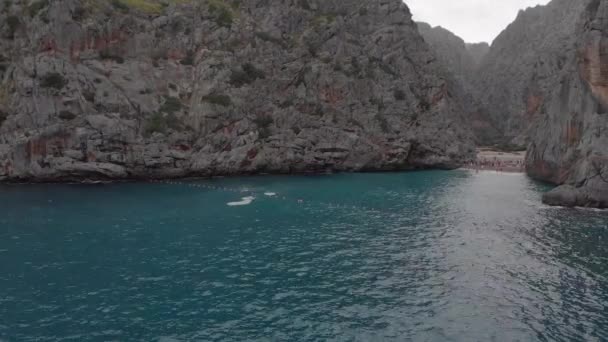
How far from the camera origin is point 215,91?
10131cm

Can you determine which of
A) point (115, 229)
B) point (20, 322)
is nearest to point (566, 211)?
point (115, 229)

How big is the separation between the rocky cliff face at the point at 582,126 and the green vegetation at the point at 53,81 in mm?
94709

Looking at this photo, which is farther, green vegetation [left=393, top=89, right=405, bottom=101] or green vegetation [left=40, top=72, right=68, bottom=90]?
green vegetation [left=393, top=89, right=405, bottom=101]

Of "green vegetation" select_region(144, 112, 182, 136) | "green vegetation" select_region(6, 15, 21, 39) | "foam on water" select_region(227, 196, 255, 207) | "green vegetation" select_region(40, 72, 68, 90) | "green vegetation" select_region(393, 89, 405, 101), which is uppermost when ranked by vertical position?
"green vegetation" select_region(6, 15, 21, 39)

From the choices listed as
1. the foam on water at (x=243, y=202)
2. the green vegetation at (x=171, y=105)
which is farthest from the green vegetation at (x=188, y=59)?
the foam on water at (x=243, y=202)

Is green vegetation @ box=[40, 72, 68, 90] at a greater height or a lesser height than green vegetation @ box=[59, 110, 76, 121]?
greater

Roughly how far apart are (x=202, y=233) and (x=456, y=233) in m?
28.7

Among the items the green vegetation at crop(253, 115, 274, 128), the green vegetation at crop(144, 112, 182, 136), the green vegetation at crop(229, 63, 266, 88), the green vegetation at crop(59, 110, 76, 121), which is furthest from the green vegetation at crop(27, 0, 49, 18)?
the green vegetation at crop(253, 115, 274, 128)

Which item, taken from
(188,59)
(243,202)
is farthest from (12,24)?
(243,202)

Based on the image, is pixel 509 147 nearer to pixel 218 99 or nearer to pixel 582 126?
pixel 582 126

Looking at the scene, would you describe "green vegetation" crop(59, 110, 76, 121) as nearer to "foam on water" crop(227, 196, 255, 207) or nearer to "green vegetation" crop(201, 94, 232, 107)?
"green vegetation" crop(201, 94, 232, 107)

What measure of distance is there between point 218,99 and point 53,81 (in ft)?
113

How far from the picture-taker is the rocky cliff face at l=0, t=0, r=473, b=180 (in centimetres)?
8681

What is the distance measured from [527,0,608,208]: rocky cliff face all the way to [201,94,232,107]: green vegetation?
2730 inches
